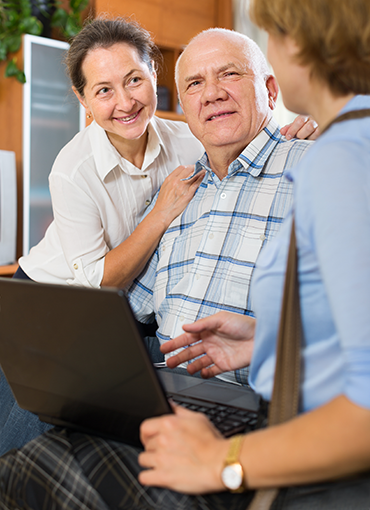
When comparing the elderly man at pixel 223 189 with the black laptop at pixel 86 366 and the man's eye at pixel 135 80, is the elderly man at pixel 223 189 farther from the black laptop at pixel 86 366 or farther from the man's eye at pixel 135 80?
the black laptop at pixel 86 366

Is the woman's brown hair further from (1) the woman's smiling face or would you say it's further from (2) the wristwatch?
(1) the woman's smiling face

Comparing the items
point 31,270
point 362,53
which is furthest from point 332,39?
point 31,270

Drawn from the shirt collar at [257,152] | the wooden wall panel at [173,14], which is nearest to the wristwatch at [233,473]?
the shirt collar at [257,152]

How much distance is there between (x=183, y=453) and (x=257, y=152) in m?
0.89

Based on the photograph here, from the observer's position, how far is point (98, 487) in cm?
71

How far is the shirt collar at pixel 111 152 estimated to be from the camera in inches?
62.9

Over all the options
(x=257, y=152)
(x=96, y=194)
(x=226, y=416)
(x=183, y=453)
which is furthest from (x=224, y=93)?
(x=183, y=453)

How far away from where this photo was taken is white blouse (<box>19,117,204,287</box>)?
157 centimetres

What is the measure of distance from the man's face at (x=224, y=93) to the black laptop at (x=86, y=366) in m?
0.74

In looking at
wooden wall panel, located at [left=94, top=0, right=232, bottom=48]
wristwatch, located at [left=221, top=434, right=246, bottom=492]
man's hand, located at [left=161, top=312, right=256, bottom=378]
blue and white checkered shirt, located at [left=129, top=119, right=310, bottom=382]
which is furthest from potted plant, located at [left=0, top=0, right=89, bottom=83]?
wristwatch, located at [left=221, top=434, right=246, bottom=492]

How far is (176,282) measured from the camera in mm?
1396

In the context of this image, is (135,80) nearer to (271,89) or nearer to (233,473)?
(271,89)

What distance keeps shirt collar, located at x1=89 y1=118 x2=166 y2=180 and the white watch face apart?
1.17 m

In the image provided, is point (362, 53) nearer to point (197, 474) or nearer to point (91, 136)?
point (197, 474)
